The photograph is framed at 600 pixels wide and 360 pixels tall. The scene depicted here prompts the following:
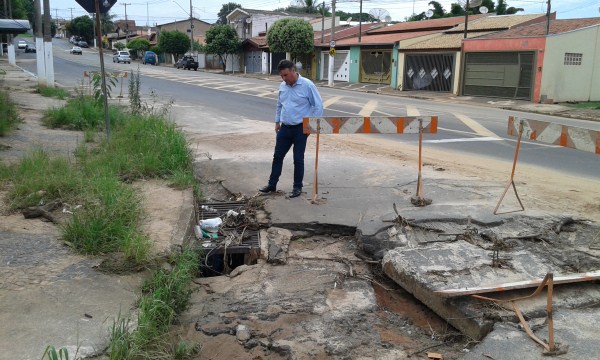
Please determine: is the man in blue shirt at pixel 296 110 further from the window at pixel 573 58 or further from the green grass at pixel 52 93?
the window at pixel 573 58

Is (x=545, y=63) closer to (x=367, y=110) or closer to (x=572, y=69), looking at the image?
(x=572, y=69)

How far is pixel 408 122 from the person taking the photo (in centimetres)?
648

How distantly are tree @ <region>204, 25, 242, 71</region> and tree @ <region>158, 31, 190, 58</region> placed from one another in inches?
582

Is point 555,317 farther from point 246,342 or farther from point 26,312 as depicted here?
point 26,312

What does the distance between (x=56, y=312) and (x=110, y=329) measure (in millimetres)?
449

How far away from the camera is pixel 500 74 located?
85.9 ft

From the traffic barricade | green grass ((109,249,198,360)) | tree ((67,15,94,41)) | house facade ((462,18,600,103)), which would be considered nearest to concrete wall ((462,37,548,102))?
house facade ((462,18,600,103))

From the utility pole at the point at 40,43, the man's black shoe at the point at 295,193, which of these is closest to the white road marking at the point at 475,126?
the man's black shoe at the point at 295,193

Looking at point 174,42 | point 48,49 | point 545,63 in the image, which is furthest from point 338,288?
point 174,42

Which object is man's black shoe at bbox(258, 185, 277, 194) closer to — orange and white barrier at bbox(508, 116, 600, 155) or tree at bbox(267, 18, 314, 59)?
→ orange and white barrier at bbox(508, 116, 600, 155)

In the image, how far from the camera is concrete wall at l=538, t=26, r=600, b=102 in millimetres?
24000

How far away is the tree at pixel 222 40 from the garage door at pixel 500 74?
30.0 m

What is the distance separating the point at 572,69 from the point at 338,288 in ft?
80.8

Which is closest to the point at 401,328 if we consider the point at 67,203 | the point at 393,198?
the point at 393,198
